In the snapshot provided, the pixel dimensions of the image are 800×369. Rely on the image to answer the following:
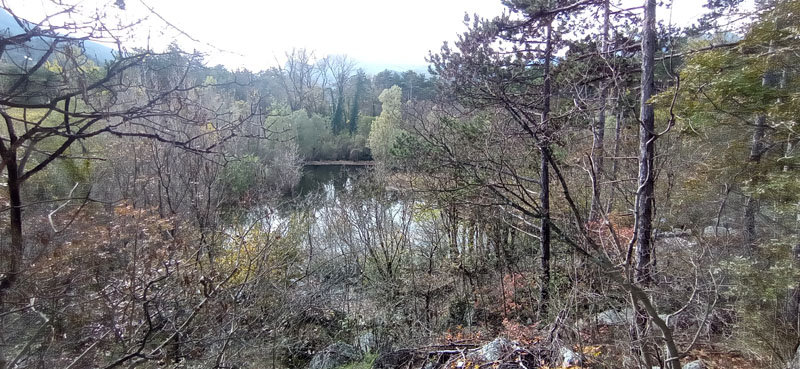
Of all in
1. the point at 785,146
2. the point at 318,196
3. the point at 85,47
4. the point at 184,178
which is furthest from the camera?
the point at 318,196

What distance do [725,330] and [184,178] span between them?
11862mm

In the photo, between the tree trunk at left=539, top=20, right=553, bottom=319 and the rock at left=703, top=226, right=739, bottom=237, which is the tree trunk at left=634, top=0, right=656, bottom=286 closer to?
the tree trunk at left=539, top=20, right=553, bottom=319

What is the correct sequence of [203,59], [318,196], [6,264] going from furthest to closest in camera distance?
[318,196] < [6,264] < [203,59]

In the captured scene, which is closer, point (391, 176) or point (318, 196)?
point (391, 176)

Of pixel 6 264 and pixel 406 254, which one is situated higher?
pixel 6 264

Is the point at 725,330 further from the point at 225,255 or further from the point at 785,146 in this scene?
the point at 225,255

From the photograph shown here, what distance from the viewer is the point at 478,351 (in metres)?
4.82

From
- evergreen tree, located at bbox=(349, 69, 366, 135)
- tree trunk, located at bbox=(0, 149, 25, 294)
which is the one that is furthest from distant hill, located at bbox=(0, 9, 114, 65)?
evergreen tree, located at bbox=(349, 69, 366, 135)

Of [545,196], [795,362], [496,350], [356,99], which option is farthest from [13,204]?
[356,99]

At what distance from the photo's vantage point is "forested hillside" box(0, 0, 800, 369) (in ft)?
6.92

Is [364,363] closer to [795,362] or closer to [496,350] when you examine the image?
[496,350]

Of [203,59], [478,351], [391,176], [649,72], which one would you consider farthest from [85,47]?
[391,176]

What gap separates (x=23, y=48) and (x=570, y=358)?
4.70 metres

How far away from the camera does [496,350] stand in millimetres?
4578
